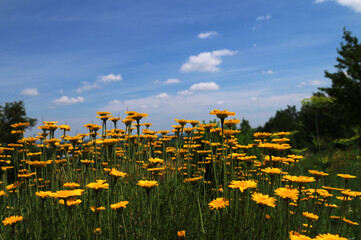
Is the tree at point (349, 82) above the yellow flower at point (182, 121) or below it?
above

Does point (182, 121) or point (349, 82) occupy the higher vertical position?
point (349, 82)

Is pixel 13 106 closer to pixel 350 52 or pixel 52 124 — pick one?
pixel 52 124

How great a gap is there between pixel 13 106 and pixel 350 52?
29079mm

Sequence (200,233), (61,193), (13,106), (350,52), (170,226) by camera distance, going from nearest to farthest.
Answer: (61,193) < (200,233) < (170,226) < (13,106) < (350,52)

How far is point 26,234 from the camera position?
2.89m

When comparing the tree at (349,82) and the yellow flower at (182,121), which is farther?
the tree at (349,82)

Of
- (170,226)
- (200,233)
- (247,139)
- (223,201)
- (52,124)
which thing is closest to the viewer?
(223,201)

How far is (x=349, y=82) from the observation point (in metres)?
25.0

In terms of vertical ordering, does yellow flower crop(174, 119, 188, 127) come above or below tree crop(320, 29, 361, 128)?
below

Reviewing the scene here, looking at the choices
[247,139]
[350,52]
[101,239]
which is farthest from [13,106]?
[350,52]

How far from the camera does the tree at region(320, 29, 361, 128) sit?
2433 centimetres

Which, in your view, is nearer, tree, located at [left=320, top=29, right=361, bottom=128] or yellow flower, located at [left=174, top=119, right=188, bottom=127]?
yellow flower, located at [left=174, top=119, right=188, bottom=127]

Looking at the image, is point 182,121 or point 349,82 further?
point 349,82

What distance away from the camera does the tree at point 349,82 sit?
24.3 meters
